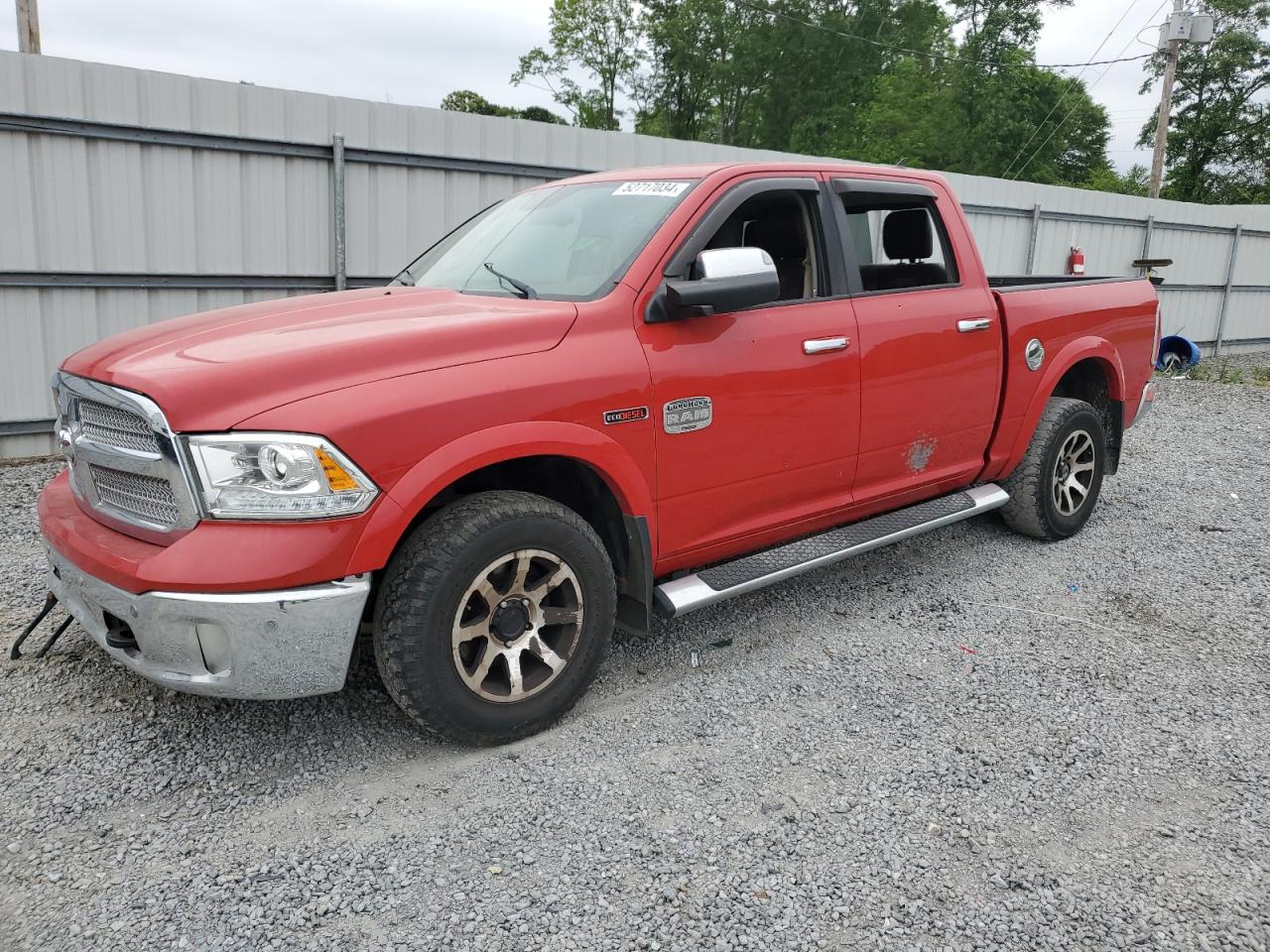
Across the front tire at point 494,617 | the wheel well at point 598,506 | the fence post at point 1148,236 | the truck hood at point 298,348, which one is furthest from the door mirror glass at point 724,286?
the fence post at point 1148,236

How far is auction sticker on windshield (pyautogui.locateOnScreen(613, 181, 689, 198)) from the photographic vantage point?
3750 millimetres

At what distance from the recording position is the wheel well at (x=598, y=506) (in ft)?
11.1

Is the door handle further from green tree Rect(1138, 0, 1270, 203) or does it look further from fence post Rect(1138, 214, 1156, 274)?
green tree Rect(1138, 0, 1270, 203)

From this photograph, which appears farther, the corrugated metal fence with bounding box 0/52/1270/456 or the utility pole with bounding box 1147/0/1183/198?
the utility pole with bounding box 1147/0/1183/198

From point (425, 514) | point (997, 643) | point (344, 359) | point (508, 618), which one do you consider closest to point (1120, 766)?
point (997, 643)

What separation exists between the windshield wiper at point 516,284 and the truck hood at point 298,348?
9 centimetres

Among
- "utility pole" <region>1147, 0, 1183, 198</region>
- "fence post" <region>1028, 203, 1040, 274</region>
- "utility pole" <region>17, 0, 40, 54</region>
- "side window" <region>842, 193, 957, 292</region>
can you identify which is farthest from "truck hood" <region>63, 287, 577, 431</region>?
"utility pole" <region>1147, 0, 1183, 198</region>

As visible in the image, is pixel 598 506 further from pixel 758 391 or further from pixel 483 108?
pixel 483 108

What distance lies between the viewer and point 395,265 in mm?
8367

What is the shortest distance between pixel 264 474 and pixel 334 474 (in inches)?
7.5

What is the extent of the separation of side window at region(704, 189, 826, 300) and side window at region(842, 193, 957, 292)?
0.43 m

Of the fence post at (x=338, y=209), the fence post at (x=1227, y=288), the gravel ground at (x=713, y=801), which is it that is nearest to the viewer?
the gravel ground at (x=713, y=801)

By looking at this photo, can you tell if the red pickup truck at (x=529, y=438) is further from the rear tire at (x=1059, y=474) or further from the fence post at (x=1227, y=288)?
the fence post at (x=1227, y=288)

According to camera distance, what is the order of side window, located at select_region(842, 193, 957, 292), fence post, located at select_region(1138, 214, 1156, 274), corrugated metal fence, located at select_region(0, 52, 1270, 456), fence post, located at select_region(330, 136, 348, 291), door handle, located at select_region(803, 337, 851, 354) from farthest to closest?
1. fence post, located at select_region(1138, 214, 1156, 274)
2. fence post, located at select_region(330, 136, 348, 291)
3. corrugated metal fence, located at select_region(0, 52, 1270, 456)
4. side window, located at select_region(842, 193, 957, 292)
5. door handle, located at select_region(803, 337, 851, 354)
